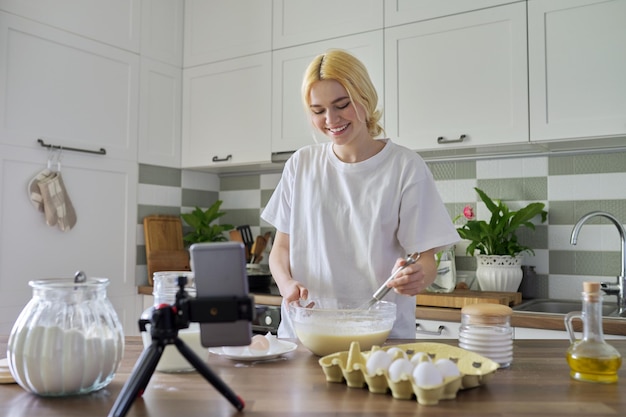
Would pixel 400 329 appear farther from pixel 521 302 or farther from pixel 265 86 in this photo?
pixel 265 86

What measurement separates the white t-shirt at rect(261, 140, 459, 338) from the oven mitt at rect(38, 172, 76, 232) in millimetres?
1381

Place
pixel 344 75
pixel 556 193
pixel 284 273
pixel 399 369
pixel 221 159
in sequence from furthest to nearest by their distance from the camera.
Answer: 1. pixel 221 159
2. pixel 556 193
3. pixel 284 273
4. pixel 344 75
5. pixel 399 369

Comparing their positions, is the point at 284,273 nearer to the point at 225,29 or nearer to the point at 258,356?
the point at 258,356

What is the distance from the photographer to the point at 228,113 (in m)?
3.34

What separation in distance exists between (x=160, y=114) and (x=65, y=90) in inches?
23.4

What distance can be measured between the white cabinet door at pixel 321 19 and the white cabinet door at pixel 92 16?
2.43ft

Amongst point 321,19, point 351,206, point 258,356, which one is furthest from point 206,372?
point 321,19

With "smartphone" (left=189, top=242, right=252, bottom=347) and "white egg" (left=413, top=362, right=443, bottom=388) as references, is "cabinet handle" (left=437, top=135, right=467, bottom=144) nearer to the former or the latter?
"white egg" (left=413, top=362, right=443, bottom=388)

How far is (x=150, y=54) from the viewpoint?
3.29 meters

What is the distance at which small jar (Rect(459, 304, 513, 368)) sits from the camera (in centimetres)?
117

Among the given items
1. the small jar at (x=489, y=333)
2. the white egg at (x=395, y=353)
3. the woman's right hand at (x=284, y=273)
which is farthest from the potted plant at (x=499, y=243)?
the white egg at (x=395, y=353)

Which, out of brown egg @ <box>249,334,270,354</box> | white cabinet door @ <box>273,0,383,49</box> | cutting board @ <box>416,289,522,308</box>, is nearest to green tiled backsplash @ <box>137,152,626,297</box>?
cutting board @ <box>416,289,522,308</box>


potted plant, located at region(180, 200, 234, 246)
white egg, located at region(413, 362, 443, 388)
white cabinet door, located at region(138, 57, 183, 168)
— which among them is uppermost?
white cabinet door, located at region(138, 57, 183, 168)

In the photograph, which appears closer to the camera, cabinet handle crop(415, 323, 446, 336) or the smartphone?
the smartphone
